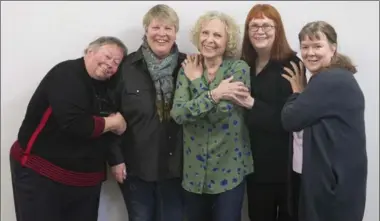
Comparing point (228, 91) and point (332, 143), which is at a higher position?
point (228, 91)

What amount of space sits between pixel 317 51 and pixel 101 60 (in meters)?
0.91

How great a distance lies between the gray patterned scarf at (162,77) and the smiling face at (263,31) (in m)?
0.40

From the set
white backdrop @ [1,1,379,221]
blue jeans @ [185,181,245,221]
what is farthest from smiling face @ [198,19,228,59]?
blue jeans @ [185,181,245,221]

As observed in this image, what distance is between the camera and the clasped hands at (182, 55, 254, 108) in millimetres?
1686

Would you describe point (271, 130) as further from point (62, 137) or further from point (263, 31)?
point (62, 137)

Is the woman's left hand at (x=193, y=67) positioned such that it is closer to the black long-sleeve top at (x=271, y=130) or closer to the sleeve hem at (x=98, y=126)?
the black long-sleeve top at (x=271, y=130)

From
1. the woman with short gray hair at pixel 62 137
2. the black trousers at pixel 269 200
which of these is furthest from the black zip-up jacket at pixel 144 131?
the black trousers at pixel 269 200

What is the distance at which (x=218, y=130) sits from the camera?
176 centimetres

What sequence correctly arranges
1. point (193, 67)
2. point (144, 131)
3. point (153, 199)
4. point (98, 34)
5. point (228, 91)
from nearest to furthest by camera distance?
1. point (228, 91)
2. point (193, 67)
3. point (144, 131)
4. point (153, 199)
5. point (98, 34)

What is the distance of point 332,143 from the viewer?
1.54m

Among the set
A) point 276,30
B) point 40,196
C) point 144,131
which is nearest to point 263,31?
point 276,30

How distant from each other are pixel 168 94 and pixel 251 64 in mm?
428

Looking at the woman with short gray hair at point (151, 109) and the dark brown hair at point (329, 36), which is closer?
the dark brown hair at point (329, 36)

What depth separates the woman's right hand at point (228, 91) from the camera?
1.68 metres
